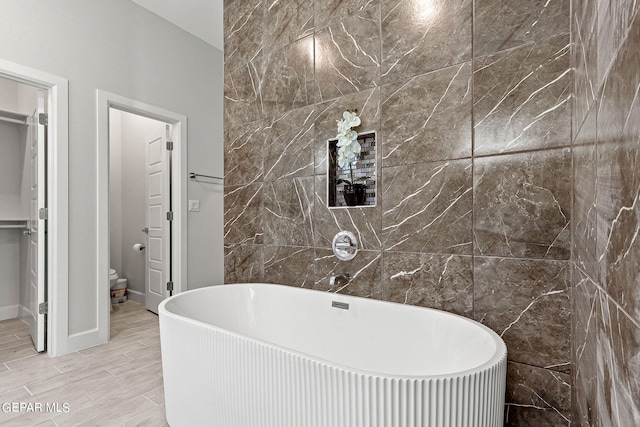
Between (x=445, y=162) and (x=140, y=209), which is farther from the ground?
(x=445, y=162)

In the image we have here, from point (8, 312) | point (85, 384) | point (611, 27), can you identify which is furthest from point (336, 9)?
point (8, 312)

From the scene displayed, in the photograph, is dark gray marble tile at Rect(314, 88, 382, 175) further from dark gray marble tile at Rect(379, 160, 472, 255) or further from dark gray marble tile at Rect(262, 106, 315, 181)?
dark gray marble tile at Rect(379, 160, 472, 255)

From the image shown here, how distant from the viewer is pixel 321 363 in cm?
95

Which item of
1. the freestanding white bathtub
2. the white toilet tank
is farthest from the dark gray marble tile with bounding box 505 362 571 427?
the white toilet tank

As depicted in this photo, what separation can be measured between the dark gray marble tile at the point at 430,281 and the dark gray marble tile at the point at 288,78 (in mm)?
1157

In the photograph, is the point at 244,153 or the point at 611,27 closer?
the point at 611,27

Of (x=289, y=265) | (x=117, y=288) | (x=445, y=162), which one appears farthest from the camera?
(x=117, y=288)

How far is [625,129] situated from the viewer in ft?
1.54

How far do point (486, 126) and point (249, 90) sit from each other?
172 centimetres

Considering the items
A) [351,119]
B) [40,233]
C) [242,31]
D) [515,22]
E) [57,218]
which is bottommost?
[40,233]

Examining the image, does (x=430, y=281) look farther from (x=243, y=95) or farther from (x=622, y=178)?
(x=243, y=95)

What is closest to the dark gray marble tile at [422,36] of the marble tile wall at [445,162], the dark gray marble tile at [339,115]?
the marble tile wall at [445,162]

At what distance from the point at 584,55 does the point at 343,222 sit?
1.27 meters

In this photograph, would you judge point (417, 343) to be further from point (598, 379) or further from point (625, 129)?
point (625, 129)
